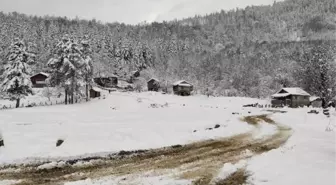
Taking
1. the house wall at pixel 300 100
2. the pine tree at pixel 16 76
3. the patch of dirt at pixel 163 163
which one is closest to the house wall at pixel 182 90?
the house wall at pixel 300 100

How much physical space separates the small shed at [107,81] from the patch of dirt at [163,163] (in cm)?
9738

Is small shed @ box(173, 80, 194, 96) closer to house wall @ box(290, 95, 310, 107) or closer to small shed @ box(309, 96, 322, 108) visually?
house wall @ box(290, 95, 310, 107)

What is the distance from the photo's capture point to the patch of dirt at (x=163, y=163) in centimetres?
1466

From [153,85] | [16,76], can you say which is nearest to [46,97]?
[16,76]

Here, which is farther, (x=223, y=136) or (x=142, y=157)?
(x=223, y=136)

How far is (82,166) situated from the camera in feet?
57.1

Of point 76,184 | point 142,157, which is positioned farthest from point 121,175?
point 142,157

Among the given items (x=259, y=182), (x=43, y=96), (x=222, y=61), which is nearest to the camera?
(x=259, y=182)

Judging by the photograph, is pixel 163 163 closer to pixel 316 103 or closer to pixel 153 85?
pixel 316 103

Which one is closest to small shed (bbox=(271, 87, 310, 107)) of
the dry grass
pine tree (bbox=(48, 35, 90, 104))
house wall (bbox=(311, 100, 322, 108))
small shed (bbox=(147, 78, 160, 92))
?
house wall (bbox=(311, 100, 322, 108))

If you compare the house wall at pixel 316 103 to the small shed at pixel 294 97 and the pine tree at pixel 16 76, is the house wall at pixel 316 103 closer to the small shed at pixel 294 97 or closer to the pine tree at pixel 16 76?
the small shed at pixel 294 97

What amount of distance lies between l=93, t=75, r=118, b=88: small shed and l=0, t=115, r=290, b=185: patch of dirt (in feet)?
319

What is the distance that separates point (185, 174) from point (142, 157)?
540cm

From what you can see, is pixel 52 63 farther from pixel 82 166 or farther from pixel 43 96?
pixel 82 166
